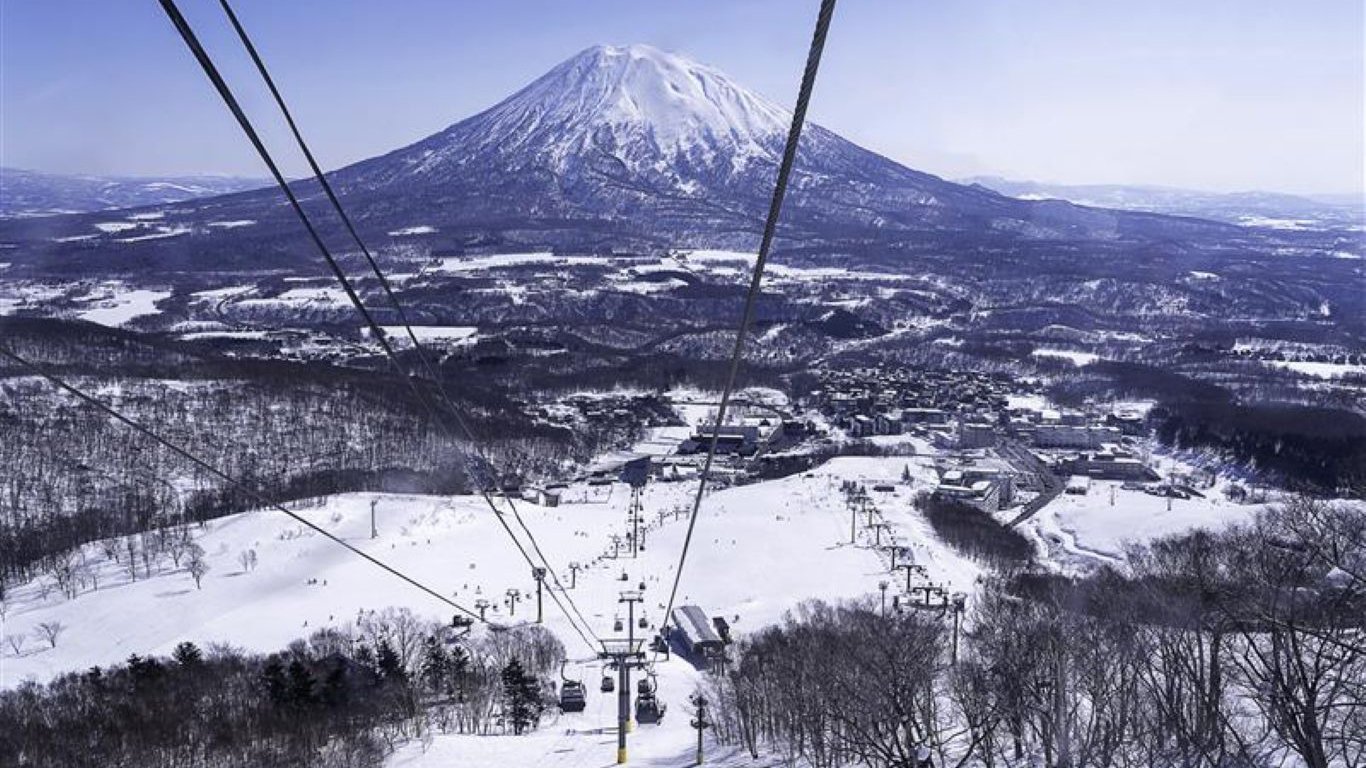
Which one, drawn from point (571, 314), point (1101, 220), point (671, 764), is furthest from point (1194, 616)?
point (1101, 220)

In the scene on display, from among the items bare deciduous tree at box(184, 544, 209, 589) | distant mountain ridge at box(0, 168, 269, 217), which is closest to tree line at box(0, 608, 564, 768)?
bare deciduous tree at box(184, 544, 209, 589)

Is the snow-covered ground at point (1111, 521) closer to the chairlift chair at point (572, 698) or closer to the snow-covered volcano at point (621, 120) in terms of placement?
the chairlift chair at point (572, 698)

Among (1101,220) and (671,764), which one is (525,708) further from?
(1101,220)

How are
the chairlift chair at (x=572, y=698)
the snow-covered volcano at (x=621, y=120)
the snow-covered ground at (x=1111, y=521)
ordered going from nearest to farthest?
the chairlift chair at (x=572, y=698) < the snow-covered ground at (x=1111, y=521) < the snow-covered volcano at (x=621, y=120)

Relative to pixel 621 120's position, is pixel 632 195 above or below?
below

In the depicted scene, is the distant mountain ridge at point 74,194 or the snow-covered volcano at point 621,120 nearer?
the snow-covered volcano at point 621,120

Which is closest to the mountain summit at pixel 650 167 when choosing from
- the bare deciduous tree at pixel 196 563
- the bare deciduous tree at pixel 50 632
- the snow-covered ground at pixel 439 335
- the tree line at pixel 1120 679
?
the snow-covered ground at pixel 439 335

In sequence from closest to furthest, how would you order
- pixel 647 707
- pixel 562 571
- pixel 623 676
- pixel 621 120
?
pixel 623 676, pixel 647 707, pixel 562 571, pixel 621 120

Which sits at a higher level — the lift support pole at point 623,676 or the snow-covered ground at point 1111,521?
the lift support pole at point 623,676

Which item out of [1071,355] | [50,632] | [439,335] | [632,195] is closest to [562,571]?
[50,632]

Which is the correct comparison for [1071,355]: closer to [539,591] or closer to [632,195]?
[539,591]

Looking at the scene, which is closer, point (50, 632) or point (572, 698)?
point (572, 698)
